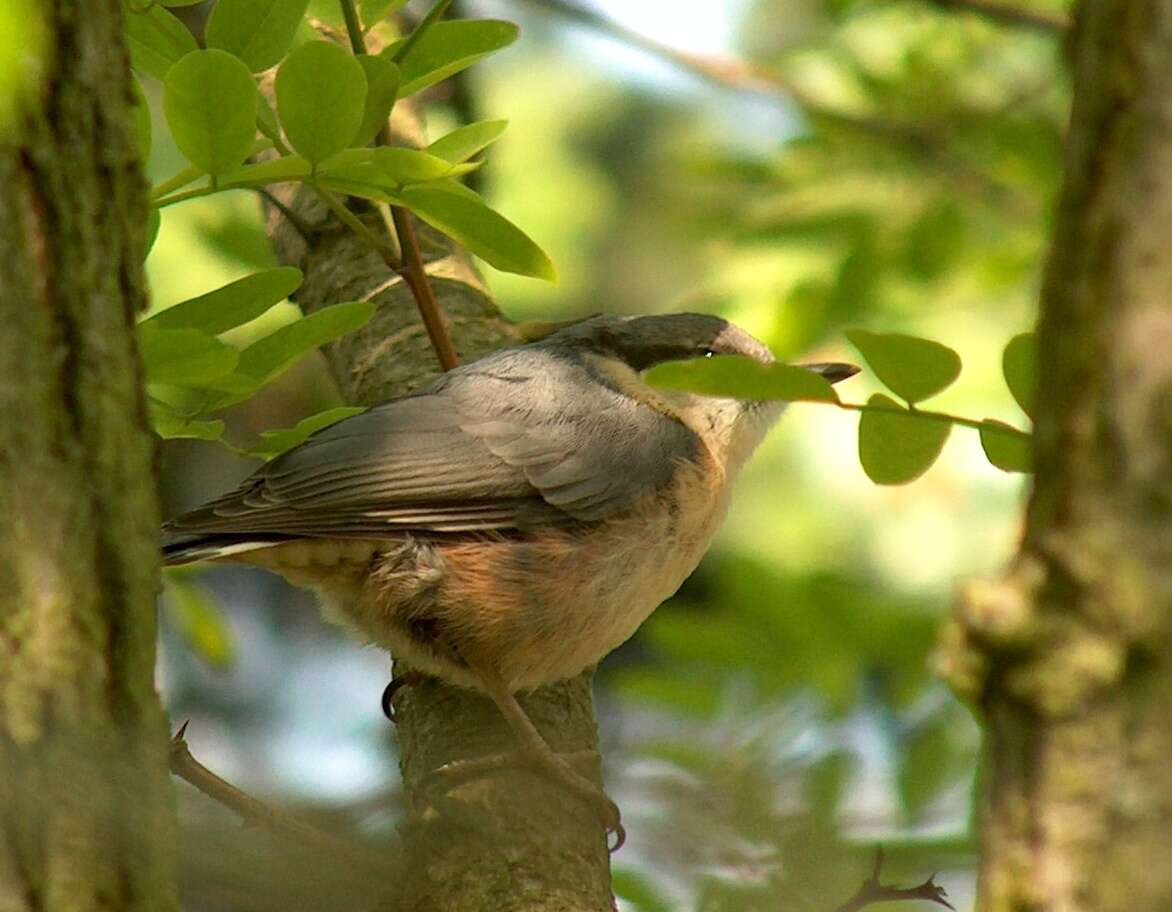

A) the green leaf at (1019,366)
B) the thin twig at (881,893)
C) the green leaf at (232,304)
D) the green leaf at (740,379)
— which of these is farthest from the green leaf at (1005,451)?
the green leaf at (232,304)

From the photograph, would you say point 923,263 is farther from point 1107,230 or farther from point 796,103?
point 1107,230

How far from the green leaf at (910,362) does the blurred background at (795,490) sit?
39 centimetres

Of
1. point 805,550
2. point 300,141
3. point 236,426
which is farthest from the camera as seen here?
point 236,426

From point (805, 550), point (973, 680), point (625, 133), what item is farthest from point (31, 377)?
point (625, 133)

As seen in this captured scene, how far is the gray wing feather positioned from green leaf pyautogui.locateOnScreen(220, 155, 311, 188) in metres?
1.04

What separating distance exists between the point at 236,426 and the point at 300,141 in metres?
3.91

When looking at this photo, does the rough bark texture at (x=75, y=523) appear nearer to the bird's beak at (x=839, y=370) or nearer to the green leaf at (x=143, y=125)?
the green leaf at (x=143, y=125)

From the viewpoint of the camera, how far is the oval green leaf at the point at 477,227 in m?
2.37

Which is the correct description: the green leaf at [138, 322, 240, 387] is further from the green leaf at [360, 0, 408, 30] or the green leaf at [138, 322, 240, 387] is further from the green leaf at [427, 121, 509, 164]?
the green leaf at [360, 0, 408, 30]

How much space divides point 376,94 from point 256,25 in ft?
0.80

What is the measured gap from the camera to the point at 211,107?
6.97 feet

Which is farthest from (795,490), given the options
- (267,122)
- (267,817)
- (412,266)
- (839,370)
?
(267,817)

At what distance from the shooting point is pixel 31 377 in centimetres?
137

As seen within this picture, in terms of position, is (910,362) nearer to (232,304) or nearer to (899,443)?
(899,443)
